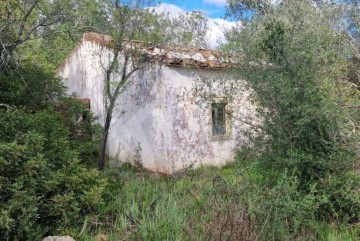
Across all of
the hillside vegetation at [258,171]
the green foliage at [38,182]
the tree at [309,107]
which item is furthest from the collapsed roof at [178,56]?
the green foliage at [38,182]

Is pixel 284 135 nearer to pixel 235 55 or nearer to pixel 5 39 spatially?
pixel 235 55

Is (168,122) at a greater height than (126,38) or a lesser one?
lesser

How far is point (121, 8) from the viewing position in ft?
31.6

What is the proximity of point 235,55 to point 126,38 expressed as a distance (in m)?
3.82

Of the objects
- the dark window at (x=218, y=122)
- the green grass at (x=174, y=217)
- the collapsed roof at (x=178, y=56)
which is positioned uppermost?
the collapsed roof at (x=178, y=56)

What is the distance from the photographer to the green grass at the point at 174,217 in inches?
193

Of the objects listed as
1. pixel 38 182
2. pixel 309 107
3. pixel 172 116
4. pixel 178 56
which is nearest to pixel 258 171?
pixel 309 107

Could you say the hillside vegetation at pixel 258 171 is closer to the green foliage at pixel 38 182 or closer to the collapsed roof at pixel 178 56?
the green foliage at pixel 38 182

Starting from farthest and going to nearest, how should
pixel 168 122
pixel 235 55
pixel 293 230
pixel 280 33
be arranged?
pixel 168 122, pixel 235 55, pixel 280 33, pixel 293 230

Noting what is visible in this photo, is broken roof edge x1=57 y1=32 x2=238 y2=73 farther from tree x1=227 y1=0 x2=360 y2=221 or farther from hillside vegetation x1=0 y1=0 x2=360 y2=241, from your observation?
tree x1=227 y1=0 x2=360 y2=221

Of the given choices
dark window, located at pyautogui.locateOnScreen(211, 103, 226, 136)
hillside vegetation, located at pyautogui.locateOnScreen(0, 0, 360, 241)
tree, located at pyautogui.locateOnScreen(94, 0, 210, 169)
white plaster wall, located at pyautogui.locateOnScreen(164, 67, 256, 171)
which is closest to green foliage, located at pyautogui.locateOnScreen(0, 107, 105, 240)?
hillside vegetation, located at pyautogui.locateOnScreen(0, 0, 360, 241)

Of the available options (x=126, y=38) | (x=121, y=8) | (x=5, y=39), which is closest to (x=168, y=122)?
(x=126, y=38)

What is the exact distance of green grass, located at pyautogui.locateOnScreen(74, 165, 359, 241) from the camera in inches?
193

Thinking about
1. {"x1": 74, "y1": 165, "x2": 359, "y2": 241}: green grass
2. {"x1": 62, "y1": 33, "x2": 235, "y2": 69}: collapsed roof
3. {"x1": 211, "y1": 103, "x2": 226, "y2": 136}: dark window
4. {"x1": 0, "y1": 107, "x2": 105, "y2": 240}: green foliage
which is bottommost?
{"x1": 74, "y1": 165, "x2": 359, "y2": 241}: green grass
